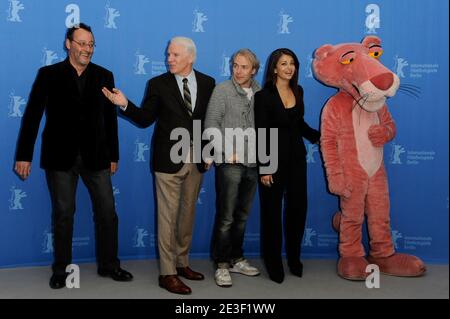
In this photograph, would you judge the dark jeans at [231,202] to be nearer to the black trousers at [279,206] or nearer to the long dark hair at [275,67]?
the black trousers at [279,206]

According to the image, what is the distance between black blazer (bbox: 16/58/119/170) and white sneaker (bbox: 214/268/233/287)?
1.00m

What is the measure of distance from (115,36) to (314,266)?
2199mm

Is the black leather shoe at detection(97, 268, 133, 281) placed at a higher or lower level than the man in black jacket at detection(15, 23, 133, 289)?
lower

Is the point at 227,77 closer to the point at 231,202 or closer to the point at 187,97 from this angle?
the point at 187,97

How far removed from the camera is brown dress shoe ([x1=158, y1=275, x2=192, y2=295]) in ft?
9.09

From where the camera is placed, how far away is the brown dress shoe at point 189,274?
3.02 meters

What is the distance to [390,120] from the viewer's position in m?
3.24

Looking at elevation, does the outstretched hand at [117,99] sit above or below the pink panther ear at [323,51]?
below

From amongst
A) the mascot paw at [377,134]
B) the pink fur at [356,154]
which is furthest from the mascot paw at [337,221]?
the mascot paw at [377,134]

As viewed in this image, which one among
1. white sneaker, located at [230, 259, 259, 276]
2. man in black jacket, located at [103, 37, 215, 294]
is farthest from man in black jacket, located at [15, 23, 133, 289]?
Result: white sneaker, located at [230, 259, 259, 276]

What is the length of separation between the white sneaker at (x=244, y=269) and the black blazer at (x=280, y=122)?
740 mm

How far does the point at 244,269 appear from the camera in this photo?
3148 mm

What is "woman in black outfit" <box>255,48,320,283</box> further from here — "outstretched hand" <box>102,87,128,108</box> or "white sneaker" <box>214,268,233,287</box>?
"outstretched hand" <box>102,87,128,108</box>

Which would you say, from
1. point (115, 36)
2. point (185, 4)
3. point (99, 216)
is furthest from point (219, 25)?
point (99, 216)
